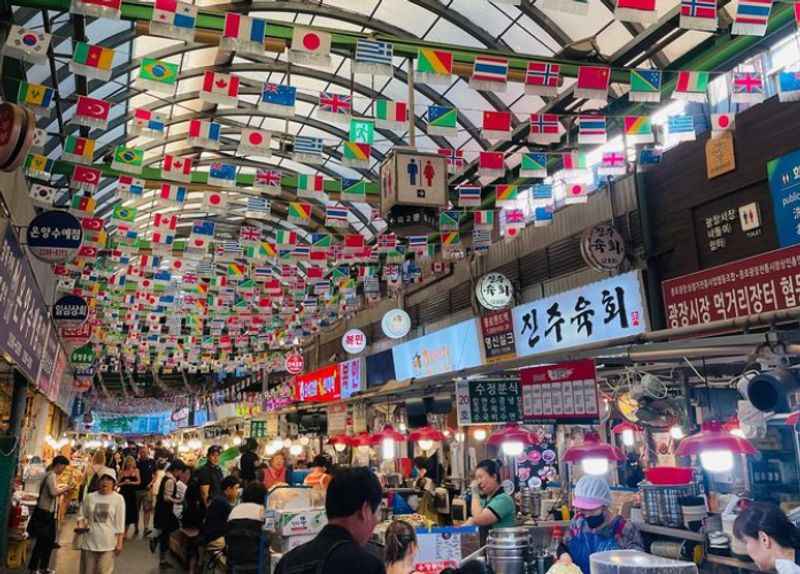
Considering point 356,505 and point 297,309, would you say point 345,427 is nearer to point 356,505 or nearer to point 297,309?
point 297,309

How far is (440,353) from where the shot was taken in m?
16.1

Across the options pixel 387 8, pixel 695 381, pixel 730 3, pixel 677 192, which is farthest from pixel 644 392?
pixel 387 8

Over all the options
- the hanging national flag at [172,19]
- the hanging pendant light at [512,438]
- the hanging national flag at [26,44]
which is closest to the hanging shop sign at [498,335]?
the hanging pendant light at [512,438]

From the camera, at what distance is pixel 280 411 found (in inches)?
905

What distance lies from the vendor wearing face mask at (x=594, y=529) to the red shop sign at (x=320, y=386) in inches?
595

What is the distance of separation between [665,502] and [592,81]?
15.6 feet

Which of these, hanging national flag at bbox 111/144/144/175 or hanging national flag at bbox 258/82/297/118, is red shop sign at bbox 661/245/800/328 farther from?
hanging national flag at bbox 111/144/144/175

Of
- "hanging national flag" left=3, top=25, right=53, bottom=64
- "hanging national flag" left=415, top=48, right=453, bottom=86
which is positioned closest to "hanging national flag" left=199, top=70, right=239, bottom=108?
"hanging national flag" left=3, top=25, right=53, bottom=64

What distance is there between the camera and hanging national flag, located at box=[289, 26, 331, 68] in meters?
6.87

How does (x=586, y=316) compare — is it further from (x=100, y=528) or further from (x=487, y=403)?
(x=100, y=528)

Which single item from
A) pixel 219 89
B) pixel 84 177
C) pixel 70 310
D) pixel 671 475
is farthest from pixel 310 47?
pixel 70 310

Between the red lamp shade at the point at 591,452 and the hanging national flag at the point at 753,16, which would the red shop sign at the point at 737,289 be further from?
the hanging national flag at the point at 753,16

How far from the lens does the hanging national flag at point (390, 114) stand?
813 cm

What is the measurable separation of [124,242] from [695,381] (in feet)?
A: 37.9
